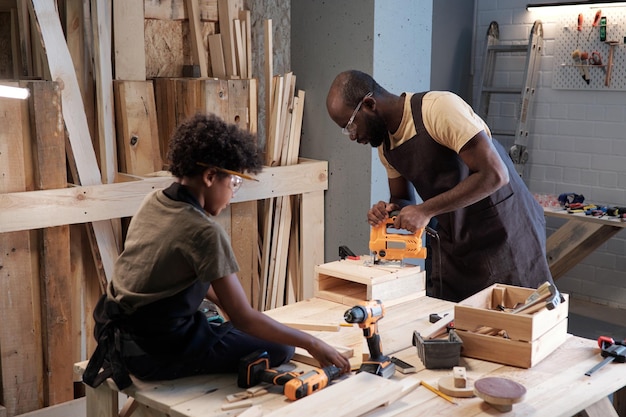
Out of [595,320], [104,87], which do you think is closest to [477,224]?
[104,87]

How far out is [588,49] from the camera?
559 centimetres

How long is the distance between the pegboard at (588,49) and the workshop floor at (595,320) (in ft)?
5.40

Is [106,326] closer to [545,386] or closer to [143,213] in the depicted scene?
[143,213]

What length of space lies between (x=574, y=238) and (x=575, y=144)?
3.12ft

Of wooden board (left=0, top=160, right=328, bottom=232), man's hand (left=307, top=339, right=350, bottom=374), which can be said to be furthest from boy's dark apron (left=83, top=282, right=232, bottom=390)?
wooden board (left=0, top=160, right=328, bottom=232)

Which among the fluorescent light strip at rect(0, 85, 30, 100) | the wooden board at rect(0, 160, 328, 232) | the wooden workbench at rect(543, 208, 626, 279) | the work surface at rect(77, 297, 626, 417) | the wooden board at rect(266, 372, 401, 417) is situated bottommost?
the wooden workbench at rect(543, 208, 626, 279)

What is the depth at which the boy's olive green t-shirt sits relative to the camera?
1982 mm

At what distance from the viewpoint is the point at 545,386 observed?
2.05m

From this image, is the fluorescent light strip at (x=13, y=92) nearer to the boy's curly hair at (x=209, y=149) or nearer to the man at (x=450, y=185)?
the boy's curly hair at (x=209, y=149)

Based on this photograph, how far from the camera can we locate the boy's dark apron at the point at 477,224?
112 inches

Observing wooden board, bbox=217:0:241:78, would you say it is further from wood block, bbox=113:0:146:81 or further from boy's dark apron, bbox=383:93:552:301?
boy's dark apron, bbox=383:93:552:301

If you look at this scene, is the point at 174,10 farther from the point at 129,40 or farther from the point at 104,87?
the point at 104,87

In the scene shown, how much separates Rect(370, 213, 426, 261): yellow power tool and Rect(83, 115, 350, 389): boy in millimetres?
749

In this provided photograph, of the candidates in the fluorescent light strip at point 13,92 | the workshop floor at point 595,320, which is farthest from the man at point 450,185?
the workshop floor at point 595,320
